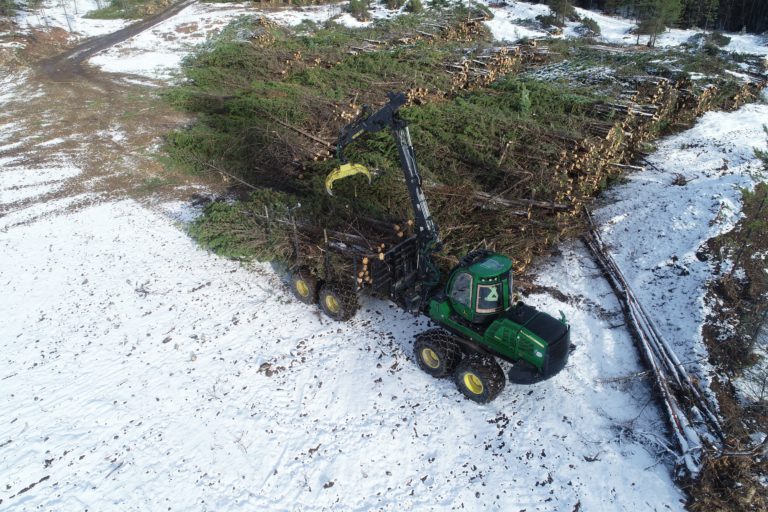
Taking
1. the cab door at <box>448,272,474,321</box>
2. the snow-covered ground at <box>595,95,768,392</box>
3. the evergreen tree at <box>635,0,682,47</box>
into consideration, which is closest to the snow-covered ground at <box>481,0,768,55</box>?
the evergreen tree at <box>635,0,682,47</box>

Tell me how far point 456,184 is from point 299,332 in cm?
614

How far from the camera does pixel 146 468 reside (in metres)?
7.28

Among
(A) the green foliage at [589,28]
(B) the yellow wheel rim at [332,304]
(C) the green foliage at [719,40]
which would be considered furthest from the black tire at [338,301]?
(C) the green foliage at [719,40]

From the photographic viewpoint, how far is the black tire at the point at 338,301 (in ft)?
31.1

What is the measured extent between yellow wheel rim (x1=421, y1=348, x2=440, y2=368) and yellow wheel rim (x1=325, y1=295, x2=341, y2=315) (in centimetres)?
220

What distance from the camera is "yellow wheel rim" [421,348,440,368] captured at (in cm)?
823

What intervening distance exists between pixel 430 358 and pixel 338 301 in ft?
7.72

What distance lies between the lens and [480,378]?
296 inches

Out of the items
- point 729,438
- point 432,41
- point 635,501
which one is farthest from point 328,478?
point 432,41

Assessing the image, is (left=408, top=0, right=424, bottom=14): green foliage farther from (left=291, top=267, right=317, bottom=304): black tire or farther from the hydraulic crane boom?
(left=291, top=267, right=317, bottom=304): black tire

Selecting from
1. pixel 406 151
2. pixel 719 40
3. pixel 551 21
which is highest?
pixel 551 21

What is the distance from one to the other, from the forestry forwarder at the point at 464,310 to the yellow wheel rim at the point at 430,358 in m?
0.02

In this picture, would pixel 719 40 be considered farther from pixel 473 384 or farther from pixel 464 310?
pixel 473 384

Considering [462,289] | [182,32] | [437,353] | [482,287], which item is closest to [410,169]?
[462,289]
